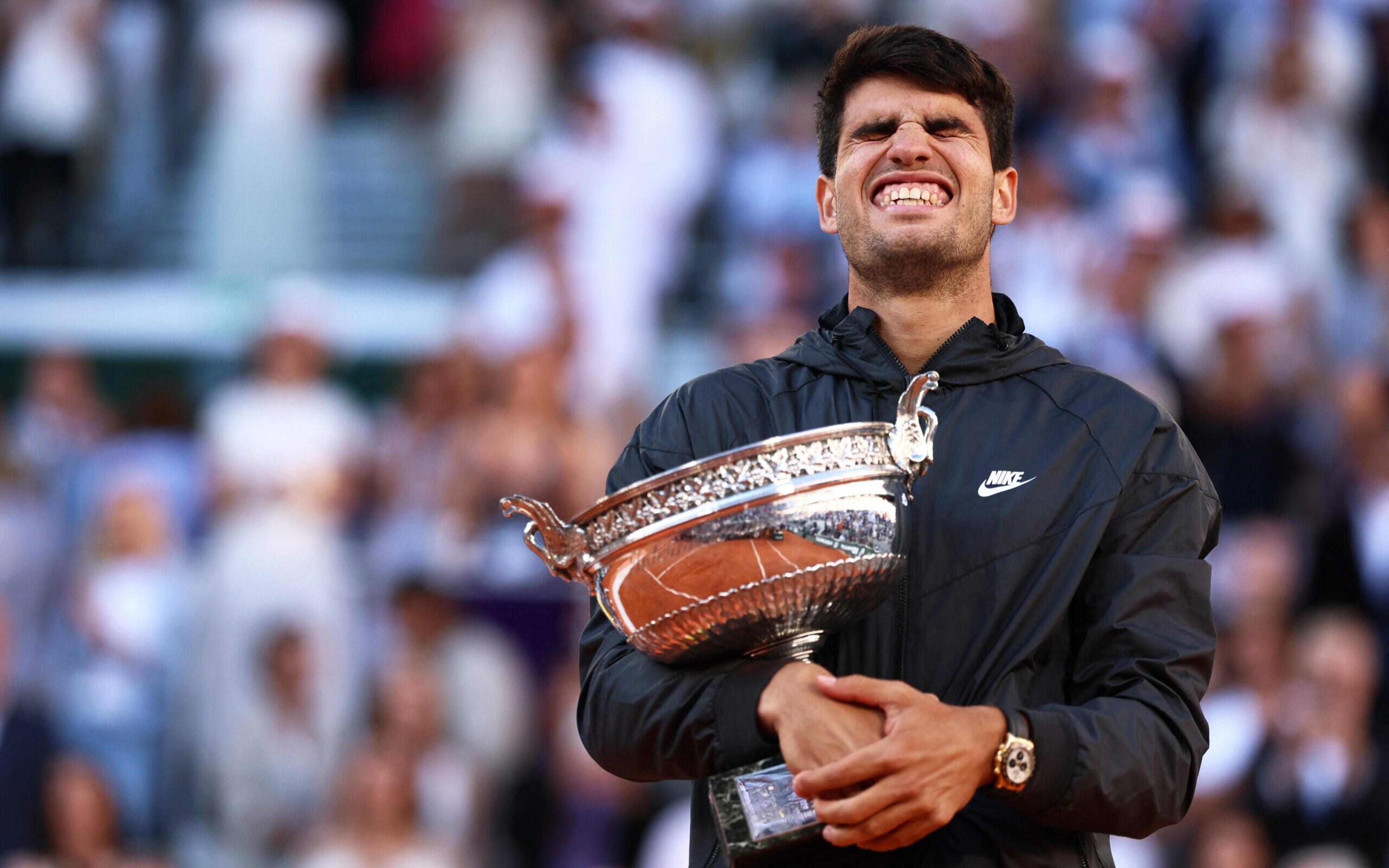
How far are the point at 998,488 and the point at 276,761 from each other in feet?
17.4

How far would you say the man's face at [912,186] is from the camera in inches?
86.4

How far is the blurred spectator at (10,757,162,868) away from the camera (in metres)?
6.61

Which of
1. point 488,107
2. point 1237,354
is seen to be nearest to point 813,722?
point 1237,354

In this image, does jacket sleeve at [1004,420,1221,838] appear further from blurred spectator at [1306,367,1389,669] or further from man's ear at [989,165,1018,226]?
blurred spectator at [1306,367,1389,669]

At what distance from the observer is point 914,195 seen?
220 centimetres

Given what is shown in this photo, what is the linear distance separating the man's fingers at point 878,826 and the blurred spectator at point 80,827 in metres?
5.33

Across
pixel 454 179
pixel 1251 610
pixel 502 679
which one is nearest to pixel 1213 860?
pixel 1251 610

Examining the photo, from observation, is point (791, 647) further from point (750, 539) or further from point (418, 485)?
point (418, 485)

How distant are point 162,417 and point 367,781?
204 cm

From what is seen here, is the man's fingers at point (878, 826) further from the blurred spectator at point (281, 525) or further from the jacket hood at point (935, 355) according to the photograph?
the blurred spectator at point (281, 525)

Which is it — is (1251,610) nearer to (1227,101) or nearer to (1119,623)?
(1227,101)

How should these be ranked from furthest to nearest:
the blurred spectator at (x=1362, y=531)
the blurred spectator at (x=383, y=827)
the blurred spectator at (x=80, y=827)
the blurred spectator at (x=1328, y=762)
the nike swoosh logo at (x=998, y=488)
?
the blurred spectator at (x=80, y=827)
the blurred spectator at (x=383, y=827)
the blurred spectator at (x=1362, y=531)
the blurred spectator at (x=1328, y=762)
the nike swoosh logo at (x=998, y=488)

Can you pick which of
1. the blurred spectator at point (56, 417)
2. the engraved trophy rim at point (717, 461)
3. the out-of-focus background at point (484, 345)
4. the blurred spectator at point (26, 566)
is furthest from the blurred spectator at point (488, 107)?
the engraved trophy rim at point (717, 461)

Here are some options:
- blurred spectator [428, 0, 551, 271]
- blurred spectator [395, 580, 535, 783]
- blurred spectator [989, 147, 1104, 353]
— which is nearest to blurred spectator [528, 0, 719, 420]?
blurred spectator [428, 0, 551, 271]
